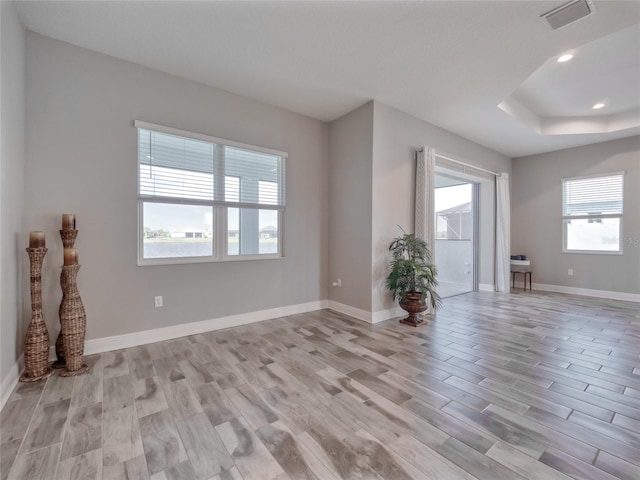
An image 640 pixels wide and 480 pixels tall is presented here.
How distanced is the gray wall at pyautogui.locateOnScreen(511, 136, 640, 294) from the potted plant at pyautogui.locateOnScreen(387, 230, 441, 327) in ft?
12.6

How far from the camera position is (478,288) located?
6.03m

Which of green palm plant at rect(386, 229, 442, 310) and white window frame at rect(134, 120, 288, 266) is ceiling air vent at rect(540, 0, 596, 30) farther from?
white window frame at rect(134, 120, 288, 266)

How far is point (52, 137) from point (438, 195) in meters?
6.69

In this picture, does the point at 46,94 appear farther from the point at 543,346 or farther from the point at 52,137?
the point at 543,346

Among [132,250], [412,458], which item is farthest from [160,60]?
[412,458]

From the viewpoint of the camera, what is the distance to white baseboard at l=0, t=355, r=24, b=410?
72.2 inches

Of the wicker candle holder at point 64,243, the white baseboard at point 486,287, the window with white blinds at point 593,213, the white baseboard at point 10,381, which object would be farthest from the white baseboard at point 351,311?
the window with white blinds at point 593,213

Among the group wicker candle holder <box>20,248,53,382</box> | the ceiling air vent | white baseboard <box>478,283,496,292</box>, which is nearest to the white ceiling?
the ceiling air vent

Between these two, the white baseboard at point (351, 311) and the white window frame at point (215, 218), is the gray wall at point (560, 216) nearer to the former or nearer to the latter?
the white baseboard at point (351, 311)

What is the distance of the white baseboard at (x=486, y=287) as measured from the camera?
5848 millimetres

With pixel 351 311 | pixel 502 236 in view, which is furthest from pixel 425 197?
pixel 502 236

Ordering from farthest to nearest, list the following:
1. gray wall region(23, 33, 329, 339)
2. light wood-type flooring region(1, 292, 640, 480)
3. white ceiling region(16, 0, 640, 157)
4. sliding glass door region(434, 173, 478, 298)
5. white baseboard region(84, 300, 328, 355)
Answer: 1. sliding glass door region(434, 173, 478, 298)
2. white baseboard region(84, 300, 328, 355)
3. gray wall region(23, 33, 329, 339)
4. white ceiling region(16, 0, 640, 157)
5. light wood-type flooring region(1, 292, 640, 480)

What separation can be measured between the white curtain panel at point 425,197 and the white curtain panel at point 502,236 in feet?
8.32

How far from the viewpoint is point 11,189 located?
6.75 feet
